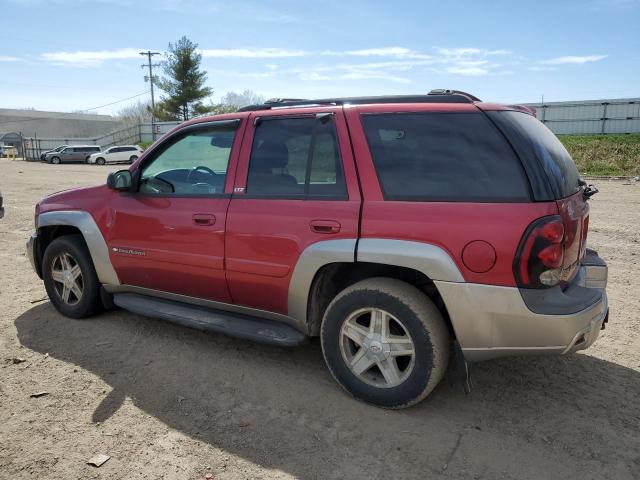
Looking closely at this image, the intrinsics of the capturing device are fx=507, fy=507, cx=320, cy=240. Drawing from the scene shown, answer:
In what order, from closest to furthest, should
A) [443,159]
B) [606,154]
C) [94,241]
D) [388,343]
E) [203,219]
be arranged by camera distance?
[443,159], [388,343], [203,219], [94,241], [606,154]

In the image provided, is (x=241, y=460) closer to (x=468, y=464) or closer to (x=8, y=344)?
(x=468, y=464)

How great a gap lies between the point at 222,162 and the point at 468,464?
2625 mm

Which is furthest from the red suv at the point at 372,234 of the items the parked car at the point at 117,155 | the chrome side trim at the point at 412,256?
the parked car at the point at 117,155

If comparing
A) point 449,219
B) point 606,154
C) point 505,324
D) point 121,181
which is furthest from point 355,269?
point 606,154

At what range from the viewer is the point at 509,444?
283 centimetres

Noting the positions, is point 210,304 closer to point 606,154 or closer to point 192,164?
point 192,164

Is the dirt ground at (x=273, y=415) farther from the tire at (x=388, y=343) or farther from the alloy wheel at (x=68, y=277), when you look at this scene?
the alloy wheel at (x=68, y=277)

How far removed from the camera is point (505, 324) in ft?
9.18

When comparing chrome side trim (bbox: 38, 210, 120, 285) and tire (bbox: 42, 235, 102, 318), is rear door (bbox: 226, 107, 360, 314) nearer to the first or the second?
chrome side trim (bbox: 38, 210, 120, 285)

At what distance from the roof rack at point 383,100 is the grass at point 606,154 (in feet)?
69.8

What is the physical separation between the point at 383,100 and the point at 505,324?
5.38 ft

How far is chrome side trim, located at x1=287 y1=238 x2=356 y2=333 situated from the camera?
315 centimetres

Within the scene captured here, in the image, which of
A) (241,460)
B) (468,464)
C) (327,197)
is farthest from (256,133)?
(468,464)

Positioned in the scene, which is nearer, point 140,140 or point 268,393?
point 268,393
